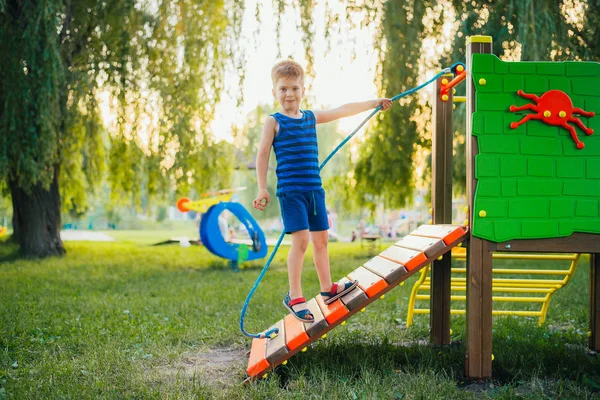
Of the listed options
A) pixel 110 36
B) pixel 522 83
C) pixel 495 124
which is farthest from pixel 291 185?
pixel 110 36

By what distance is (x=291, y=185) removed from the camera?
3.51 meters

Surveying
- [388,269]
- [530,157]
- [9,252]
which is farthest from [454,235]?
[9,252]

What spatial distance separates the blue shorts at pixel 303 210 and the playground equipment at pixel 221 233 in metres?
5.42

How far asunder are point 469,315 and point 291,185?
1.29m

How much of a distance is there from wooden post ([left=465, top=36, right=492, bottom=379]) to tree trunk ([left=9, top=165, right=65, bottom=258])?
8.37m

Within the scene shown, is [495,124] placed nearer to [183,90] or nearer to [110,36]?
[183,90]

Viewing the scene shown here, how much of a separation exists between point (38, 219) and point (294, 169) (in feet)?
26.4

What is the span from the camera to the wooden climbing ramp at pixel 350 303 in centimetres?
335

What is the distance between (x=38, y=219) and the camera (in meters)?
10.2

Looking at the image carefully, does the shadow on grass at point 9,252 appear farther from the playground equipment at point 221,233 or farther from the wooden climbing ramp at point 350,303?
the wooden climbing ramp at point 350,303

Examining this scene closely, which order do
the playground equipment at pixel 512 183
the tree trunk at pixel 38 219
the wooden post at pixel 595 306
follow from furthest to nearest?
the tree trunk at pixel 38 219
the wooden post at pixel 595 306
the playground equipment at pixel 512 183

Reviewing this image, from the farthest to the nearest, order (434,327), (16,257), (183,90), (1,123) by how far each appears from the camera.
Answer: (16,257) → (183,90) → (1,123) → (434,327)

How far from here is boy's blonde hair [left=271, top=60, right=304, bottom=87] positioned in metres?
3.48

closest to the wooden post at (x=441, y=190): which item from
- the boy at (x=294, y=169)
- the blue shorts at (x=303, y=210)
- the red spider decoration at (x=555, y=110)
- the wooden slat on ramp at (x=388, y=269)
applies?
the wooden slat on ramp at (x=388, y=269)
